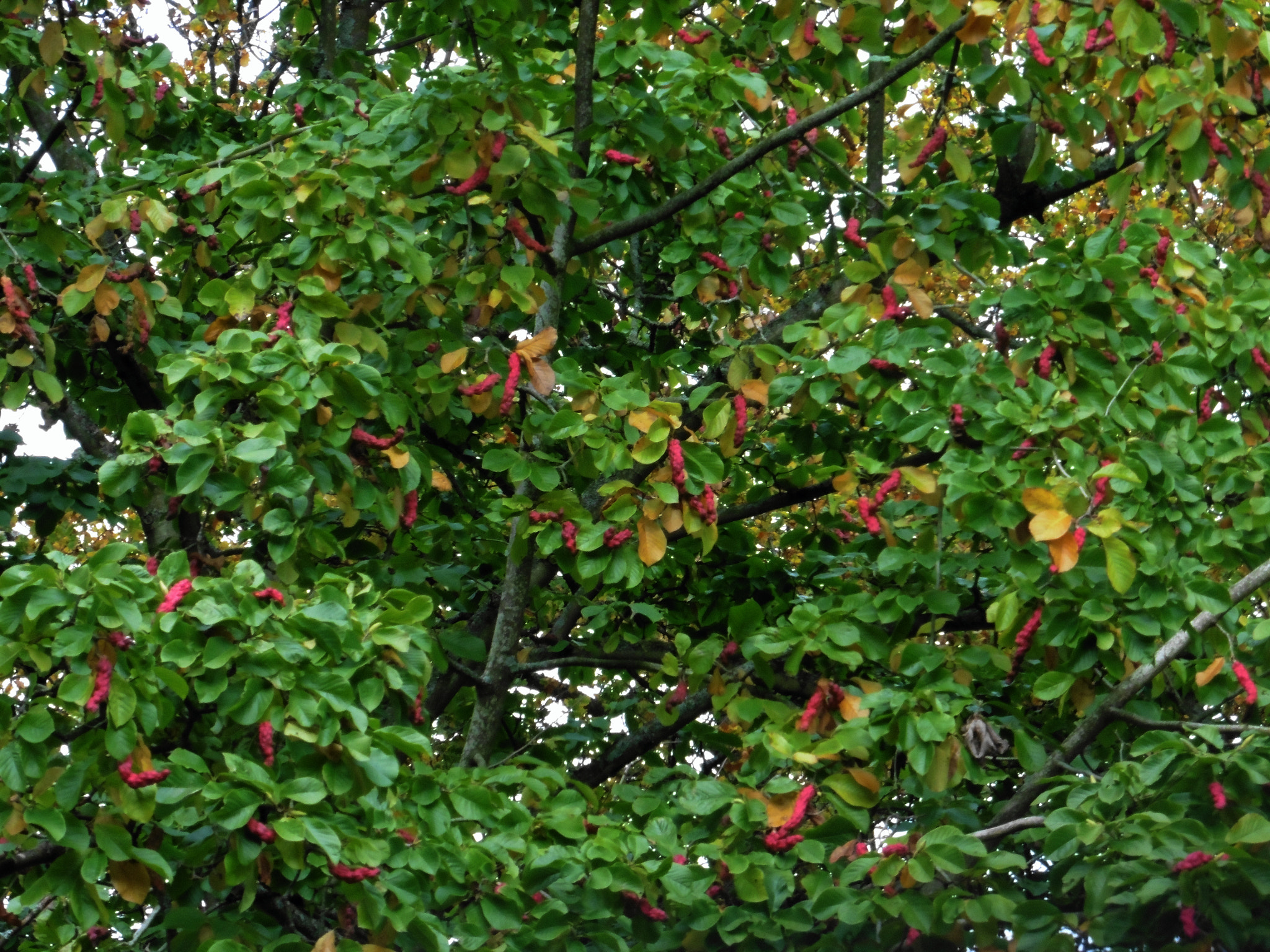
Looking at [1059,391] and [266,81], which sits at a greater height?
[266,81]

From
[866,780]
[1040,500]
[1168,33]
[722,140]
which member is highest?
[722,140]

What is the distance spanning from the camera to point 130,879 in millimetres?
3611

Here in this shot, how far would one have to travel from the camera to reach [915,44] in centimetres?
493

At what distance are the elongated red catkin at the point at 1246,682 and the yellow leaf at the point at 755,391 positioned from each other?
1662 millimetres

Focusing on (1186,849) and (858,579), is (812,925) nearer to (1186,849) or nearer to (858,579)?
(1186,849)

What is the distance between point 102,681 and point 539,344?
2131 mm

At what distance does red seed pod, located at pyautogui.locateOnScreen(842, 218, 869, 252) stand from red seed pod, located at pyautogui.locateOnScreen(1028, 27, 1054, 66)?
0.99m

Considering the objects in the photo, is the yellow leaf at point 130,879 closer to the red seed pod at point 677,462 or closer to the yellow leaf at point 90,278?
the red seed pod at point 677,462

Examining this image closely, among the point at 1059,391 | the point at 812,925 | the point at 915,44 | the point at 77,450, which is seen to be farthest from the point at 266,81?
the point at 812,925

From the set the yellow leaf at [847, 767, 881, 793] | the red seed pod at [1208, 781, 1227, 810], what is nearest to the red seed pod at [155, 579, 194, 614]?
the yellow leaf at [847, 767, 881, 793]

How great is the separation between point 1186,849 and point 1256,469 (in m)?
1.75

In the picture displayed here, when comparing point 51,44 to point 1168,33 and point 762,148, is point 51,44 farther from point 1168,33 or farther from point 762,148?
point 1168,33

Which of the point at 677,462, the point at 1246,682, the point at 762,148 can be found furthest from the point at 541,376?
the point at 1246,682

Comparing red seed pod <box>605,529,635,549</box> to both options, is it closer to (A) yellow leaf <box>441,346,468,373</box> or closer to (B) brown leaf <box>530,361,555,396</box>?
(B) brown leaf <box>530,361,555,396</box>
